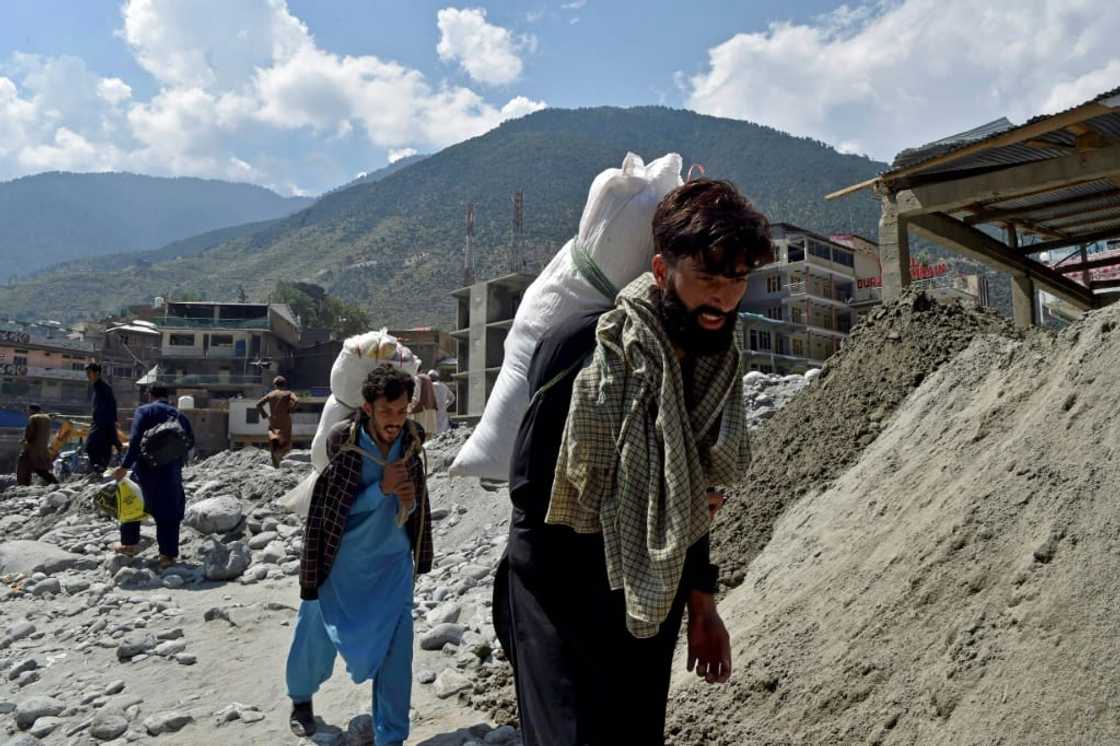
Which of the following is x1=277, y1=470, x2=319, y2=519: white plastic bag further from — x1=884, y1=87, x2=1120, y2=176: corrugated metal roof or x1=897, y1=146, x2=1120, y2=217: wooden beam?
x1=897, y1=146, x2=1120, y2=217: wooden beam

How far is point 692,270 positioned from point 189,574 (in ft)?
23.5

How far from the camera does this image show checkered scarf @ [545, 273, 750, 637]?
1.50 m

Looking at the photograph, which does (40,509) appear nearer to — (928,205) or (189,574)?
(189,574)

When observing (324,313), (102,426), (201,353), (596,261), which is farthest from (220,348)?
(596,261)

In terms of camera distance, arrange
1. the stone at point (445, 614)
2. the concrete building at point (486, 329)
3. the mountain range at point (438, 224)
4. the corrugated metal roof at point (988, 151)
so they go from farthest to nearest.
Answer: the mountain range at point (438, 224) → the concrete building at point (486, 329) → the corrugated metal roof at point (988, 151) → the stone at point (445, 614)

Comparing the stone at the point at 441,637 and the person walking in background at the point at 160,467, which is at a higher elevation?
the person walking in background at the point at 160,467

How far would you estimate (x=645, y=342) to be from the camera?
1579 millimetres

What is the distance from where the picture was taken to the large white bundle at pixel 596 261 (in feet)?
6.57

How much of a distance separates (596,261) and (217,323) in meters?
54.5

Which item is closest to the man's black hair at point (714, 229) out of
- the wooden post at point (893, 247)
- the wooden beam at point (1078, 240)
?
the wooden post at point (893, 247)

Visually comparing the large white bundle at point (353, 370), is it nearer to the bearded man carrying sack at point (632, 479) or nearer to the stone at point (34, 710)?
the stone at point (34, 710)

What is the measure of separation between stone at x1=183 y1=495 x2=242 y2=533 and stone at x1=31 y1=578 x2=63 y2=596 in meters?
1.86

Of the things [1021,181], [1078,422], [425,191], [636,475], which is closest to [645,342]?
[636,475]

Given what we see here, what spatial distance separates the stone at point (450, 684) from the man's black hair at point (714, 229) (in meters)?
3.22
